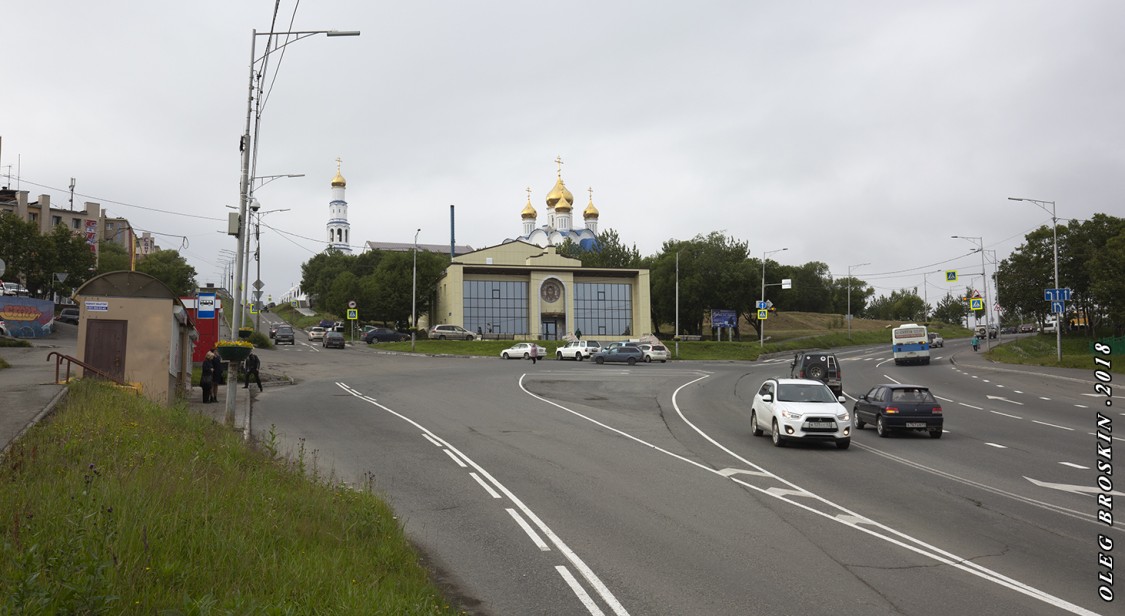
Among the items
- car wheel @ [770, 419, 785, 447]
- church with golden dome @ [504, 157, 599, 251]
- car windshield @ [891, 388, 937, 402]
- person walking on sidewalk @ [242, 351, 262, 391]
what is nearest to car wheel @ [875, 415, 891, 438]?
car windshield @ [891, 388, 937, 402]

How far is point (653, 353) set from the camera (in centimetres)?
5753

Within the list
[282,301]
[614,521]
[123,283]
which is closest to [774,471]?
[614,521]

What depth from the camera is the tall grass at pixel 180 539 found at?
4.91m

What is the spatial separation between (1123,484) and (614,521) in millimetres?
9551

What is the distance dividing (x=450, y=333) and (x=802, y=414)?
57538 mm

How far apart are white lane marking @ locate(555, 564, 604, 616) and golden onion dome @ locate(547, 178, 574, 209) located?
12165 centimetres

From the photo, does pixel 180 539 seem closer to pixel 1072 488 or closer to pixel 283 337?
pixel 1072 488

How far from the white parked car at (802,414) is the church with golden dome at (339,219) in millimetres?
Answer: 142206

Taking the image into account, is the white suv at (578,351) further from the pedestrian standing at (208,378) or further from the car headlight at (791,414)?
the car headlight at (791,414)

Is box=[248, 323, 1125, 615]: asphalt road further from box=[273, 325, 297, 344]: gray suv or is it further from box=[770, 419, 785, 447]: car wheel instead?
box=[273, 325, 297, 344]: gray suv

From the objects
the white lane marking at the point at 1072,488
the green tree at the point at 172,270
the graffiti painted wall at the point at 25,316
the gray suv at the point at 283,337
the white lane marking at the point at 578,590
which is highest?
the green tree at the point at 172,270

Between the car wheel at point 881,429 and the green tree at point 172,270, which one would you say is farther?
the green tree at point 172,270

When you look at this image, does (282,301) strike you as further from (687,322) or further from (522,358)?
(522,358)

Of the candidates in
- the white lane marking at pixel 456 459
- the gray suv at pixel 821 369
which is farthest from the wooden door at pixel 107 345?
the gray suv at pixel 821 369
